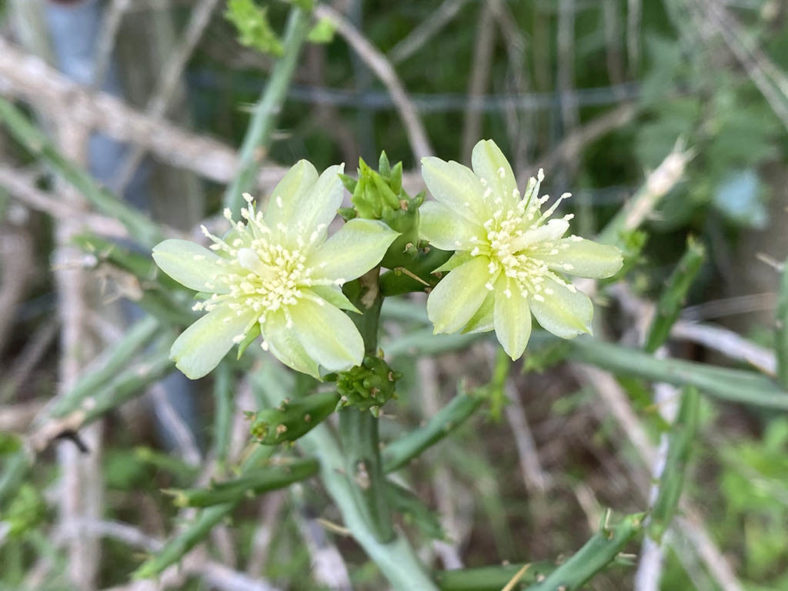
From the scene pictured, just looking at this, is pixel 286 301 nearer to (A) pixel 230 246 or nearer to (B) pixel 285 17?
(A) pixel 230 246

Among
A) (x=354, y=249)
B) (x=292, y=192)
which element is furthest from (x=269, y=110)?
(x=354, y=249)

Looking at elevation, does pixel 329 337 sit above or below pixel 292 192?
below

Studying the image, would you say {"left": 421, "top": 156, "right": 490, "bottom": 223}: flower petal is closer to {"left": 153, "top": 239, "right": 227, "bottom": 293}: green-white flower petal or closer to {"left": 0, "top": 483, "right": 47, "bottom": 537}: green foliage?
{"left": 153, "top": 239, "right": 227, "bottom": 293}: green-white flower petal

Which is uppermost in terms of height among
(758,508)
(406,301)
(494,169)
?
(406,301)

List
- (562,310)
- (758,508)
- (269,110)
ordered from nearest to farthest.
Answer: (562,310)
(269,110)
(758,508)

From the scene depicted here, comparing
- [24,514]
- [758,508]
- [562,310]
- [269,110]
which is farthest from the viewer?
[758,508]

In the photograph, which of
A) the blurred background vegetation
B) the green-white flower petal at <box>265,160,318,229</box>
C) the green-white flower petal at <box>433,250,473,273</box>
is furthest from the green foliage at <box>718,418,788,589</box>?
the green-white flower petal at <box>265,160,318,229</box>

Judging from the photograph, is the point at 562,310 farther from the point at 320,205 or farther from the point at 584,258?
the point at 320,205

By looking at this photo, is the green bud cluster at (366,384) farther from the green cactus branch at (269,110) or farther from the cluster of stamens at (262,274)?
the green cactus branch at (269,110)
